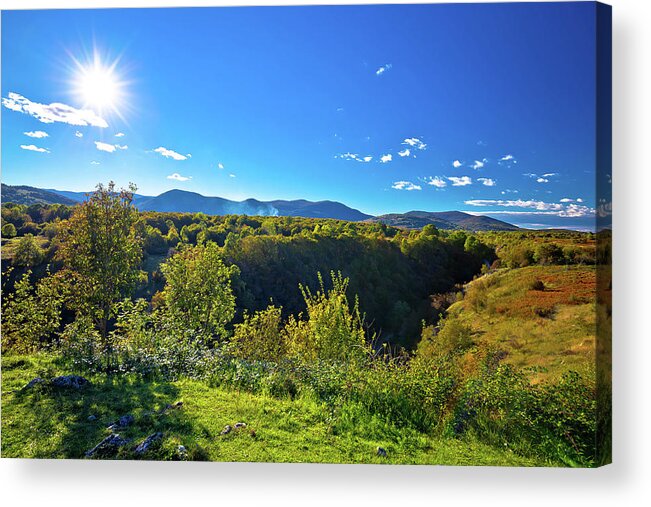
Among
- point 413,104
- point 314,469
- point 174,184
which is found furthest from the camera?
point 174,184

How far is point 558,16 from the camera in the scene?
481cm

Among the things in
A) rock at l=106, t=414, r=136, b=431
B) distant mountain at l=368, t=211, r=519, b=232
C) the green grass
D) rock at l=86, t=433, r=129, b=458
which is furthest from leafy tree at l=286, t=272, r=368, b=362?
rock at l=86, t=433, r=129, b=458

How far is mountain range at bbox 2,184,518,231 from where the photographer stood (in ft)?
18.1

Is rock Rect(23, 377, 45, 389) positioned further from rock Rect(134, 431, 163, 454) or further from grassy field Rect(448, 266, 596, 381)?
grassy field Rect(448, 266, 596, 381)

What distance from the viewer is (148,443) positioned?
4.98 m

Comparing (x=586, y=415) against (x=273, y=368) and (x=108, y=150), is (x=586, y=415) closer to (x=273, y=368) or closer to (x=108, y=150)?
(x=273, y=368)

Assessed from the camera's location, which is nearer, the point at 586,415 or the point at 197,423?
the point at 586,415

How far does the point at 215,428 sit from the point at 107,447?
1.33 m

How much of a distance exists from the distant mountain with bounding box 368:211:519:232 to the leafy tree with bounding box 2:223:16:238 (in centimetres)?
527

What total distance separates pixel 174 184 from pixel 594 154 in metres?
5.35

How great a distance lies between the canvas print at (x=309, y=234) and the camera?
4855 millimetres

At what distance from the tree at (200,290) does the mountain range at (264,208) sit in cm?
62

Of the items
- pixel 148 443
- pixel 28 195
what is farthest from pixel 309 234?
pixel 28 195

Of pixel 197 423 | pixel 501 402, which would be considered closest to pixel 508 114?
pixel 501 402
